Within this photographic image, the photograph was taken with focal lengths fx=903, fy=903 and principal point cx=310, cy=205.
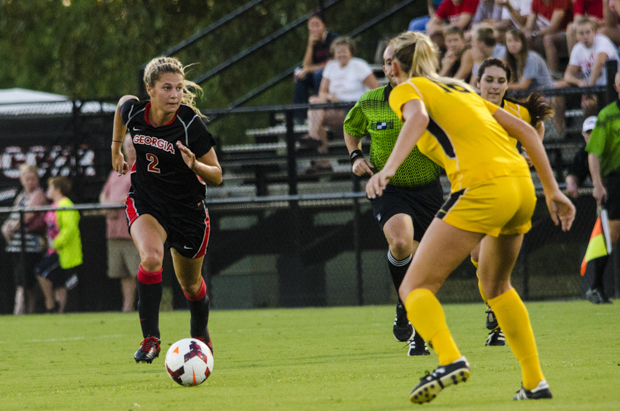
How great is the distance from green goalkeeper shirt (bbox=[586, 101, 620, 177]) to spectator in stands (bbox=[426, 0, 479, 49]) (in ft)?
13.7

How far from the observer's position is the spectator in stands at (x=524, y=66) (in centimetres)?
1214

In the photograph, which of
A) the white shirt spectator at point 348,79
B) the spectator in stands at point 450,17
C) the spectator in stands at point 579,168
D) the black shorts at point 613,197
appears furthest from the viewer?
the spectator in stands at point 450,17

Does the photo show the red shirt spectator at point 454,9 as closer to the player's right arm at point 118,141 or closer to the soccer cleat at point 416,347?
the player's right arm at point 118,141

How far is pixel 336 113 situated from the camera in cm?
1275

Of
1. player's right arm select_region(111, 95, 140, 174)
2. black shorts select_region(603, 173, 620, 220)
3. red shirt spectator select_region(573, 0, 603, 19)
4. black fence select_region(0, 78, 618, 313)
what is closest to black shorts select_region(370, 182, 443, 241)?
player's right arm select_region(111, 95, 140, 174)

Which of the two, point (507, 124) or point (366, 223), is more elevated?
point (507, 124)

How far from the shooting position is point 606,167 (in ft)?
35.4

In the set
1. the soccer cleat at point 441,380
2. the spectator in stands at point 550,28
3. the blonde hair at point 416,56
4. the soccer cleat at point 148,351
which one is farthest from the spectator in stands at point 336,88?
the soccer cleat at point 441,380

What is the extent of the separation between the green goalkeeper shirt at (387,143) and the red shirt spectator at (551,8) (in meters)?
7.28

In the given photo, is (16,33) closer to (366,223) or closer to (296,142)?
(296,142)

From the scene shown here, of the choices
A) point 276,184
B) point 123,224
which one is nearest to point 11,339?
point 123,224

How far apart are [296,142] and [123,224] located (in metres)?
2.74

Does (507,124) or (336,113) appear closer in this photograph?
(507,124)

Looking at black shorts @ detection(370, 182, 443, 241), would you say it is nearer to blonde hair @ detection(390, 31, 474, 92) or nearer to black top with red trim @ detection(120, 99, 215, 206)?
black top with red trim @ detection(120, 99, 215, 206)
